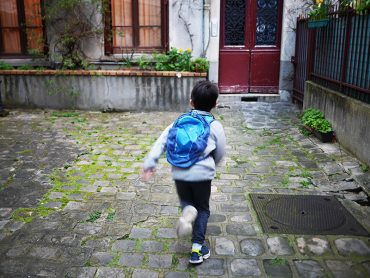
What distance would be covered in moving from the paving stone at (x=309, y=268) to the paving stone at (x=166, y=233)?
1.19 meters

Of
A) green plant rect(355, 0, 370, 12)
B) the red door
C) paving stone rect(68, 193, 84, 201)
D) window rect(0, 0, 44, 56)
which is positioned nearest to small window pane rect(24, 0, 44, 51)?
window rect(0, 0, 44, 56)

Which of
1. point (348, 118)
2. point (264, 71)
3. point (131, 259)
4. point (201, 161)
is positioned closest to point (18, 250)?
point (131, 259)

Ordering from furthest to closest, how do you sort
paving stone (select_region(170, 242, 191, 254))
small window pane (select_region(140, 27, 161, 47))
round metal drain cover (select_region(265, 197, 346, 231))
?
small window pane (select_region(140, 27, 161, 47)) → round metal drain cover (select_region(265, 197, 346, 231)) → paving stone (select_region(170, 242, 191, 254))

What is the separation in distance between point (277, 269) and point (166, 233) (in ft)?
3.79

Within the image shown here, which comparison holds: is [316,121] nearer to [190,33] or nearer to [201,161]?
[190,33]

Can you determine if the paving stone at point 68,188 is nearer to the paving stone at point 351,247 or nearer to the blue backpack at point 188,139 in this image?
the blue backpack at point 188,139

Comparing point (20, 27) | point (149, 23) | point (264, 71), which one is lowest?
point (264, 71)

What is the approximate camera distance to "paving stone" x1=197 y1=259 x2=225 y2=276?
3.37 m

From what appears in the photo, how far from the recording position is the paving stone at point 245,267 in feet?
11.0

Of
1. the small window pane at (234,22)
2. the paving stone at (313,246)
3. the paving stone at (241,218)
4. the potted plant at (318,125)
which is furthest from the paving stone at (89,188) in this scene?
the small window pane at (234,22)

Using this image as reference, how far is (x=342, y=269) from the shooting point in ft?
11.2

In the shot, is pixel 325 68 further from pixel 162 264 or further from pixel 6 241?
pixel 6 241

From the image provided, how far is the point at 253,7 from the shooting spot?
1025 cm

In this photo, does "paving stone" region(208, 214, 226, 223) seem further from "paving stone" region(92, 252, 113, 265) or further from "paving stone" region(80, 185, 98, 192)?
"paving stone" region(80, 185, 98, 192)
